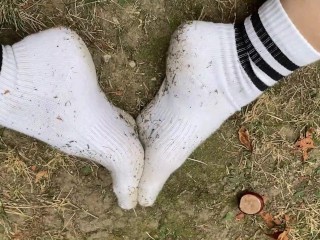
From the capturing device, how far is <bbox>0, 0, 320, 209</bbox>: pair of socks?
1916 millimetres

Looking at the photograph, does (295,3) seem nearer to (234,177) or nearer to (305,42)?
(305,42)

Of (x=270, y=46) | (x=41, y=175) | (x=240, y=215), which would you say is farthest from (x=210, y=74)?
(x=41, y=175)

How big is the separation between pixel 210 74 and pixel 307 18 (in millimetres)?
395

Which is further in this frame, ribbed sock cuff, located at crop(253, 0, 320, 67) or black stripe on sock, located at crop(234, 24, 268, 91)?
black stripe on sock, located at crop(234, 24, 268, 91)

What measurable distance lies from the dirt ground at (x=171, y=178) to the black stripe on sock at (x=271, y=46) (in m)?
0.30

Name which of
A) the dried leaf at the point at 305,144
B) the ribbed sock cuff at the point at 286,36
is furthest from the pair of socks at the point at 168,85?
the dried leaf at the point at 305,144

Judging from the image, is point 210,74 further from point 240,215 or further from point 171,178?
point 240,215

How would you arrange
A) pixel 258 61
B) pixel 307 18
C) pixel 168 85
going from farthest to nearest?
pixel 168 85, pixel 258 61, pixel 307 18

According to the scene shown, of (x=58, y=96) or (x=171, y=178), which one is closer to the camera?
(x=58, y=96)

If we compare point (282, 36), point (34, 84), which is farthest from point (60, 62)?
point (282, 36)

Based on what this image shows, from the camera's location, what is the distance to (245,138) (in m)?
2.36

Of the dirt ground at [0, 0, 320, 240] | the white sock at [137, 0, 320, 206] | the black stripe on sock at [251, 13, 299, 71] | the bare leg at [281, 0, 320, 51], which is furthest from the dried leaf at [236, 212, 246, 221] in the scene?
the bare leg at [281, 0, 320, 51]

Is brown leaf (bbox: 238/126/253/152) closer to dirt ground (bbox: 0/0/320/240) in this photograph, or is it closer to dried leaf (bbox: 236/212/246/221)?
dirt ground (bbox: 0/0/320/240)

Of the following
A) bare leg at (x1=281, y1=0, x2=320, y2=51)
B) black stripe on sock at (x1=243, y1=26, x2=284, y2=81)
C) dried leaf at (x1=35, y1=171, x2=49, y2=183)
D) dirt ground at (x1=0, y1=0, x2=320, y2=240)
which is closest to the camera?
bare leg at (x1=281, y1=0, x2=320, y2=51)
